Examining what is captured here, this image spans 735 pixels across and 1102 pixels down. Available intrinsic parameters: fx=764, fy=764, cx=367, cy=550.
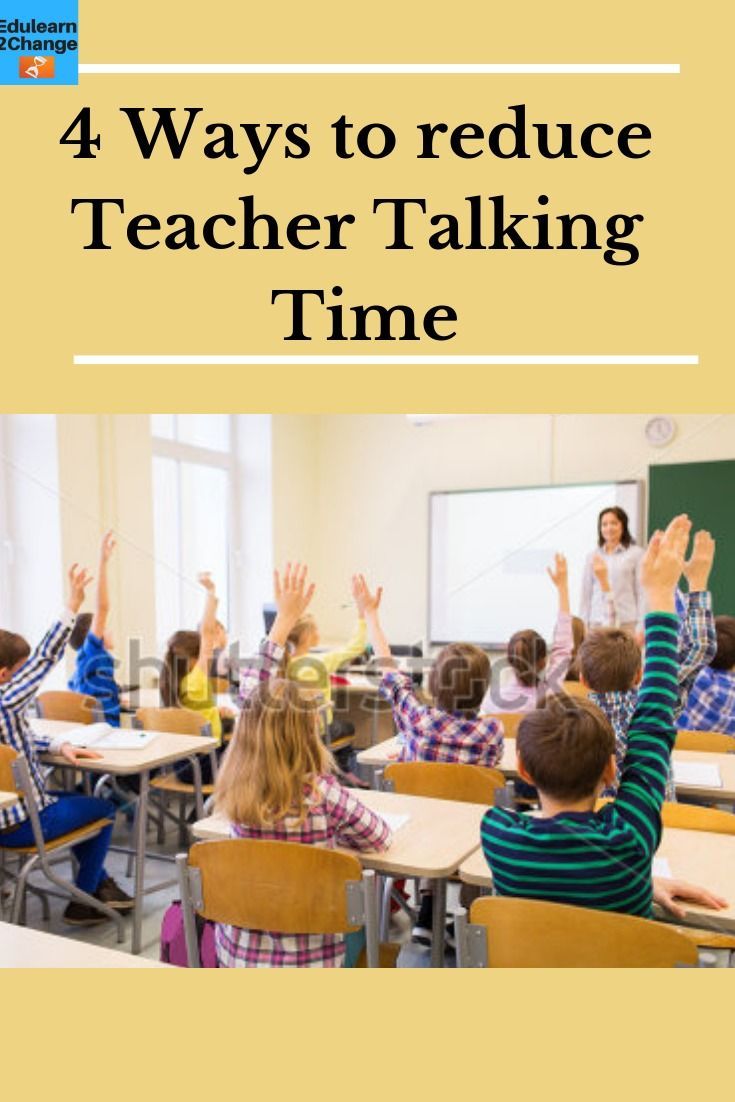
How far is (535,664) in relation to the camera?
11.4ft

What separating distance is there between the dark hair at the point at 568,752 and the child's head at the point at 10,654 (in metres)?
2.06

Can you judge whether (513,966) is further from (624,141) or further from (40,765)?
(40,765)

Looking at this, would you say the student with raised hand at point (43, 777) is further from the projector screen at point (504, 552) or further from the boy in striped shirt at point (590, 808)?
the projector screen at point (504, 552)

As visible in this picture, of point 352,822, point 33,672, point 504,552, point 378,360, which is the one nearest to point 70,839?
point 33,672

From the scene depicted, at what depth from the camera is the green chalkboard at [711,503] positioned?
5.39m

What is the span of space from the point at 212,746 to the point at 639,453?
4.11 metres

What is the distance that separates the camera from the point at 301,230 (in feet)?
5.08

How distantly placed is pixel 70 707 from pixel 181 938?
83.2 inches

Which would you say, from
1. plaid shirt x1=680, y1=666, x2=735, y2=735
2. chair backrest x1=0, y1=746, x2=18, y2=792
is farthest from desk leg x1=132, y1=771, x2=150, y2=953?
plaid shirt x1=680, y1=666, x2=735, y2=735

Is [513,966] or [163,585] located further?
[163,585]

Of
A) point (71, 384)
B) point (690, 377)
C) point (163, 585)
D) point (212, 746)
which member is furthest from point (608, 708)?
point (163, 585)

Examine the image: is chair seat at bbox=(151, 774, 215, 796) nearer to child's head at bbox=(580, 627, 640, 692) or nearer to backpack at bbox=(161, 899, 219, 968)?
backpack at bbox=(161, 899, 219, 968)

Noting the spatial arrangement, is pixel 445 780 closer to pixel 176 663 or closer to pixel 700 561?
pixel 700 561

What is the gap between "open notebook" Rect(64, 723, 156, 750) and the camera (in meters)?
2.99
